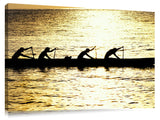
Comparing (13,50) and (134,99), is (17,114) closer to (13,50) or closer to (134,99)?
(13,50)

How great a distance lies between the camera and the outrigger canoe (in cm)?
367

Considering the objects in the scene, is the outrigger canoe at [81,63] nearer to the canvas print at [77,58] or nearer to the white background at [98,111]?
the canvas print at [77,58]

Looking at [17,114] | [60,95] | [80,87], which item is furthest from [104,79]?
[17,114]

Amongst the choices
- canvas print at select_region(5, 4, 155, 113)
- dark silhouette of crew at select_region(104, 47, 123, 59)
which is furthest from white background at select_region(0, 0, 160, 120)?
dark silhouette of crew at select_region(104, 47, 123, 59)

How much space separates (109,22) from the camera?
3.95 metres

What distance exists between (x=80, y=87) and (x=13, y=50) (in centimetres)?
84

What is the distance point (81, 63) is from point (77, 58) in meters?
0.07

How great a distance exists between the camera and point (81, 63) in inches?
152

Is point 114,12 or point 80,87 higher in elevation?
point 114,12

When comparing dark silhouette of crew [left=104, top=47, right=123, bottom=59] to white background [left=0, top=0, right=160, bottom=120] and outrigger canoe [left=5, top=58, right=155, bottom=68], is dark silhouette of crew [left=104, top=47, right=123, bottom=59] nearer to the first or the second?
outrigger canoe [left=5, top=58, right=155, bottom=68]

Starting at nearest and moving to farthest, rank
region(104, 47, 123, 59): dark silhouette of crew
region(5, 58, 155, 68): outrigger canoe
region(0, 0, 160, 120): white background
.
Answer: region(0, 0, 160, 120): white background, region(5, 58, 155, 68): outrigger canoe, region(104, 47, 123, 59): dark silhouette of crew

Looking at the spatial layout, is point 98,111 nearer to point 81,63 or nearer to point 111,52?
point 81,63

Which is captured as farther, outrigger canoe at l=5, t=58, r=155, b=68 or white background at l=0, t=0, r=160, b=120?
outrigger canoe at l=5, t=58, r=155, b=68
